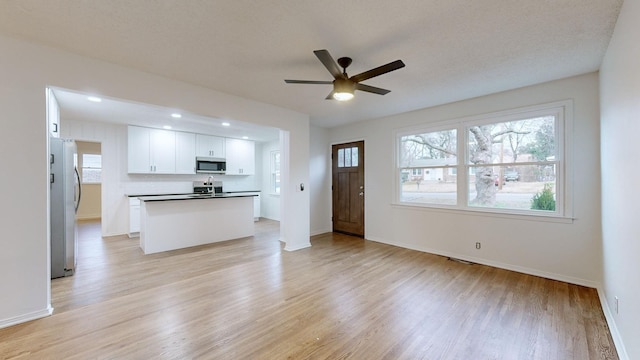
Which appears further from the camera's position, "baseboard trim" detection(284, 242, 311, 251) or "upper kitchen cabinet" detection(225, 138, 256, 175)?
"upper kitchen cabinet" detection(225, 138, 256, 175)

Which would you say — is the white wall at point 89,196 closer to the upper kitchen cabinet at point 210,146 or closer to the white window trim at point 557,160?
the upper kitchen cabinet at point 210,146

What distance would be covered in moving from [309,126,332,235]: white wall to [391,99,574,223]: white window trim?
76.1 inches

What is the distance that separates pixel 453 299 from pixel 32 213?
13.9 ft

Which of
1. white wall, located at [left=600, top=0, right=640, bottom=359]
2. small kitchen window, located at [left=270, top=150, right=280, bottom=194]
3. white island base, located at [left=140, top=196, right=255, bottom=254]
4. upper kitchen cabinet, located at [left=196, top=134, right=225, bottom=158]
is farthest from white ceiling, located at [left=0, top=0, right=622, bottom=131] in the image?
small kitchen window, located at [left=270, top=150, right=280, bottom=194]

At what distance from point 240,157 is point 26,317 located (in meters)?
5.45

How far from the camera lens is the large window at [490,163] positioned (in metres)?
3.34

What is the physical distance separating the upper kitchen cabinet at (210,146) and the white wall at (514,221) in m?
4.16

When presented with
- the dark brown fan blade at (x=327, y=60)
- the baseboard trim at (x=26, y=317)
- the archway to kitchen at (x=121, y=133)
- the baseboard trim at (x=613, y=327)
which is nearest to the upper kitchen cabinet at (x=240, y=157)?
the archway to kitchen at (x=121, y=133)

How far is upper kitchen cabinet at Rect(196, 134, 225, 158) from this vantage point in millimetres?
6637

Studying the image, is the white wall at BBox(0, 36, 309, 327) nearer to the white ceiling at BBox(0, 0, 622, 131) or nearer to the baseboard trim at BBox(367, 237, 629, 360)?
the white ceiling at BBox(0, 0, 622, 131)

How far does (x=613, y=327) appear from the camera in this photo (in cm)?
213

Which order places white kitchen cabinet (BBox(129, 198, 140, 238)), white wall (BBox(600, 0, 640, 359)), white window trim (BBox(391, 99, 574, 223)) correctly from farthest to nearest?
white kitchen cabinet (BBox(129, 198, 140, 238)), white window trim (BBox(391, 99, 574, 223)), white wall (BBox(600, 0, 640, 359))

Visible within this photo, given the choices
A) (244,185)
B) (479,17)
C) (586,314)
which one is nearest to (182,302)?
(479,17)

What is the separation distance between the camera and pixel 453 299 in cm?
275
